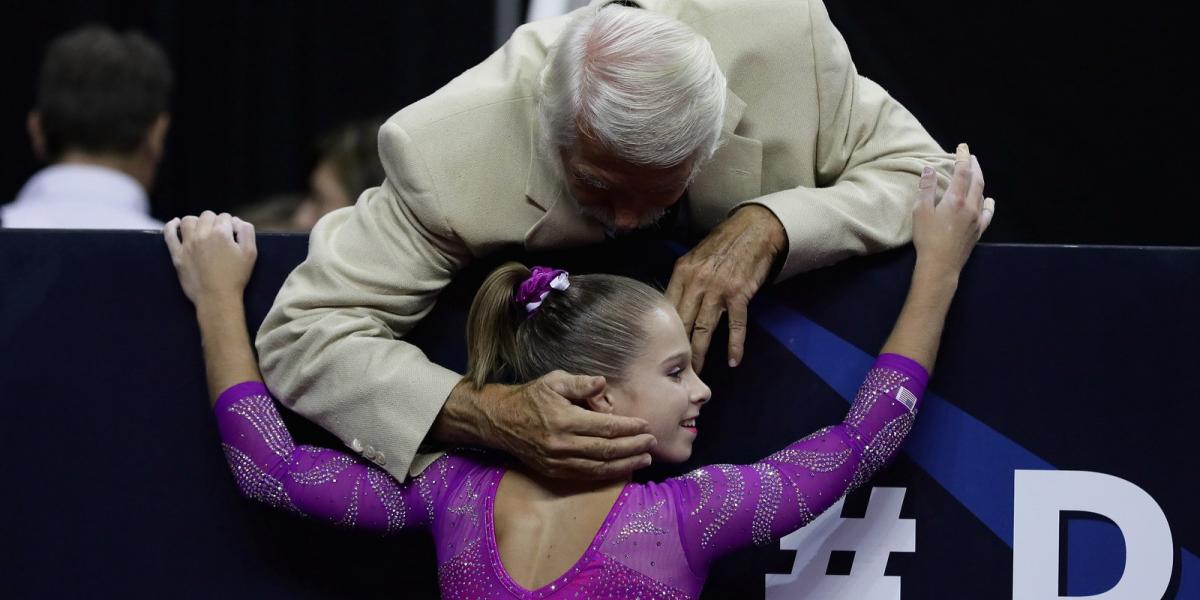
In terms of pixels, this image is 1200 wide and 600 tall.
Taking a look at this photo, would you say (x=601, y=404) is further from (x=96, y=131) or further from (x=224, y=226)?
(x=96, y=131)

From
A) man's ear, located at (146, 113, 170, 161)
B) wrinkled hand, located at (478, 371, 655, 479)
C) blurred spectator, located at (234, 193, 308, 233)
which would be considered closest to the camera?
wrinkled hand, located at (478, 371, 655, 479)

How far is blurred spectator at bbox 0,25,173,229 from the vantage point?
323 cm

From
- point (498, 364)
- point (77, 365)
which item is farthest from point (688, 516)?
point (77, 365)

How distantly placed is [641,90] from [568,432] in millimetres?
452

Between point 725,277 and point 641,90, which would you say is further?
point 725,277

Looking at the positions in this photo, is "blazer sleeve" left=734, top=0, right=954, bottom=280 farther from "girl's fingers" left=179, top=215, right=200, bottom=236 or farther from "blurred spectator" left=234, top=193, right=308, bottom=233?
"blurred spectator" left=234, top=193, right=308, bottom=233

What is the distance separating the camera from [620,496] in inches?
79.0

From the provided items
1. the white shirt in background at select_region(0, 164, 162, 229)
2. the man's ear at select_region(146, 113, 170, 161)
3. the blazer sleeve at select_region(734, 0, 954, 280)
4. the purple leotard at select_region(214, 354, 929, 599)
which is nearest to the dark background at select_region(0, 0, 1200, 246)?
the man's ear at select_region(146, 113, 170, 161)

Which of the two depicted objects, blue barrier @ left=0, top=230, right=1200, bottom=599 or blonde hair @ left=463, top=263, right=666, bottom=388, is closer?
blonde hair @ left=463, top=263, right=666, bottom=388

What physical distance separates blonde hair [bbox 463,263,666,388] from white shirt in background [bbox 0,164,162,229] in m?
1.39

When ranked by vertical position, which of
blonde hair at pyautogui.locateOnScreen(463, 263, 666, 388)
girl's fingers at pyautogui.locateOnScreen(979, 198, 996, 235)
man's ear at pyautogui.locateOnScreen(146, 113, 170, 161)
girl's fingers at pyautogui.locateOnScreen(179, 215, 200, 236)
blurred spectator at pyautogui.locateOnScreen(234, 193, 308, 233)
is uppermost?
girl's fingers at pyautogui.locateOnScreen(979, 198, 996, 235)

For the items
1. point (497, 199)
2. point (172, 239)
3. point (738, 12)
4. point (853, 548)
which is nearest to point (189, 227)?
point (172, 239)

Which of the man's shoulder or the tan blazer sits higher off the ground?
the man's shoulder

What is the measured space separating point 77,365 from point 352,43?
6.97ft
